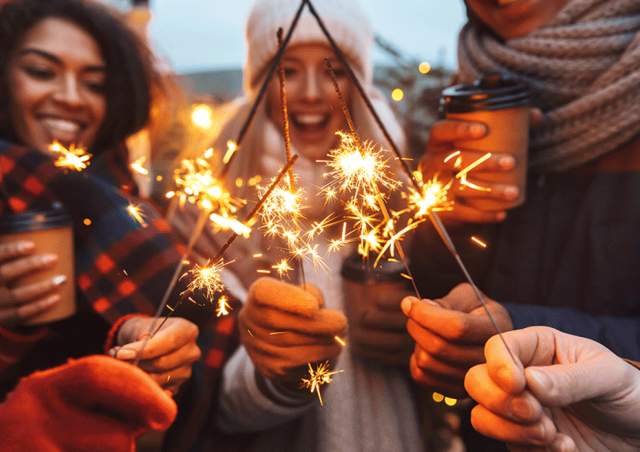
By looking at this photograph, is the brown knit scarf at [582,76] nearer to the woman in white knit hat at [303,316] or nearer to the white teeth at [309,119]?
the woman in white knit hat at [303,316]

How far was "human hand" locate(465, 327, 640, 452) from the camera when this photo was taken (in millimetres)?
223

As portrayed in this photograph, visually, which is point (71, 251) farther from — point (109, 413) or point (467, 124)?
point (467, 124)

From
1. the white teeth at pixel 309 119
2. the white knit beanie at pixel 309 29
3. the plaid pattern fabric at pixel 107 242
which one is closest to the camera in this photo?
the plaid pattern fabric at pixel 107 242

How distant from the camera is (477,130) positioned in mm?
373

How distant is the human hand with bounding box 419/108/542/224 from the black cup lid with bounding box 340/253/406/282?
15 centimetres

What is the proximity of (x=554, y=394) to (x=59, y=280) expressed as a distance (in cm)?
52

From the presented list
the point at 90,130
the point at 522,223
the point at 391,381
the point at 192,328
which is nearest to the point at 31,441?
the point at 192,328

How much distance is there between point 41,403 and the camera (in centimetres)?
25

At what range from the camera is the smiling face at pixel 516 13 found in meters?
0.52

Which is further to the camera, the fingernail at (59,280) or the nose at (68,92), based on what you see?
the nose at (68,92)

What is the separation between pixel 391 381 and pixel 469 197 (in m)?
0.36

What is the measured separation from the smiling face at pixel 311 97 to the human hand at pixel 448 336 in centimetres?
44

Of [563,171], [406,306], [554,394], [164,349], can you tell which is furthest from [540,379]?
[563,171]

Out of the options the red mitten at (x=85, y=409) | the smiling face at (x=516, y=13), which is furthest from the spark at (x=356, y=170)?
the smiling face at (x=516, y=13)
